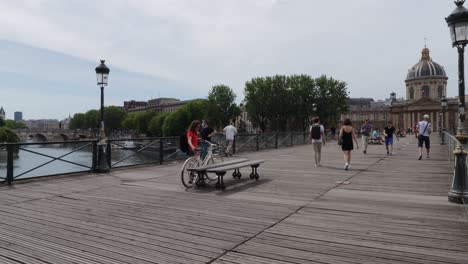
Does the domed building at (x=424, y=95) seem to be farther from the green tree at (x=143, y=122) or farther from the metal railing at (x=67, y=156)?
the metal railing at (x=67, y=156)

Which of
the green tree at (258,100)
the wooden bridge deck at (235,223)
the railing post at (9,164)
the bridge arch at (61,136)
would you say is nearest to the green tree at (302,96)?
the green tree at (258,100)

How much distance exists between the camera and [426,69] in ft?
405

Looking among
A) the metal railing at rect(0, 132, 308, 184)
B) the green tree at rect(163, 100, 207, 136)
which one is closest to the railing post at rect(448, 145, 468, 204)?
the metal railing at rect(0, 132, 308, 184)

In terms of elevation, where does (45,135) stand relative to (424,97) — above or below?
below

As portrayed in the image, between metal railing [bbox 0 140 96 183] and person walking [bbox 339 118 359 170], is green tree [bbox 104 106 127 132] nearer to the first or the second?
metal railing [bbox 0 140 96 183]

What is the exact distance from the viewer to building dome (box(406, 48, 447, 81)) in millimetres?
122688

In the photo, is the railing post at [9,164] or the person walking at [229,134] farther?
the person walking at [229,134]

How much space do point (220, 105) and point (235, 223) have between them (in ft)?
266

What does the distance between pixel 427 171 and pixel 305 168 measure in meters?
3.98

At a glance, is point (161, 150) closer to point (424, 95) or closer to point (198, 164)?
point (198, 164)

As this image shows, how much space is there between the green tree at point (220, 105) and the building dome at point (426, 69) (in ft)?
249

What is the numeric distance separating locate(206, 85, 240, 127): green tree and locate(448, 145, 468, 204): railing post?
78854 mm

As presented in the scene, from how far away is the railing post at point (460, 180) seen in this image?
6965mm

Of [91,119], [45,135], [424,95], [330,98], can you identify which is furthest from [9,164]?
[91,119]
